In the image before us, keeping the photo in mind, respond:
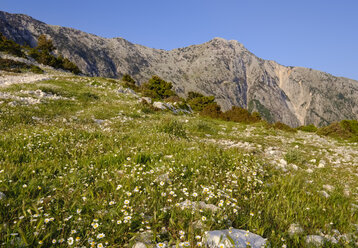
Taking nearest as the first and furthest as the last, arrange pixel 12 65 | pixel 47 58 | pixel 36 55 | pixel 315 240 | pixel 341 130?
pixel 315 240 → pixel 341 130 → pixel 12 65 → pixel 47 58 → pixel 36 55

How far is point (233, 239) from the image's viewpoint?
2.27 m

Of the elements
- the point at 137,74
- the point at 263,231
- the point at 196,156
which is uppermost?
the point at 137,74

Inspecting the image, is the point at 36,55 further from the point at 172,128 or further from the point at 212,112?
the point at 172,128

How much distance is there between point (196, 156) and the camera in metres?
5.03

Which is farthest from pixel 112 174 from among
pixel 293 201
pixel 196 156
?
pixel 293 201

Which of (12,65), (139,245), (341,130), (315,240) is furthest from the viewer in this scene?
(12,65)

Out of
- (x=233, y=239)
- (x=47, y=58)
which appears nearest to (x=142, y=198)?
(x=233, y=239)

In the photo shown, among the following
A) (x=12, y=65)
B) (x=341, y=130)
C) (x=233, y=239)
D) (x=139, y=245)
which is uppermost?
(x=12, y=65)

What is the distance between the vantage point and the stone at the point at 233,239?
214cm

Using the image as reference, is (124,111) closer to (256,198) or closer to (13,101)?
(13,101)

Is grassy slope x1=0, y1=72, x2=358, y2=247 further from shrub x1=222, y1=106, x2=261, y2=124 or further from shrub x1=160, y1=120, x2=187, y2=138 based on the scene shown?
shrub x1=222, y1=106, x2=261, y2=124

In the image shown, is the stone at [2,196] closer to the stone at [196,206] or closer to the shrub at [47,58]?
the stone at [196,206]

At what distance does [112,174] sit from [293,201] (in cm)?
345

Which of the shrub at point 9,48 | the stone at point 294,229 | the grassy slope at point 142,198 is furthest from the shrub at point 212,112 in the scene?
the shrub at point 9,48
